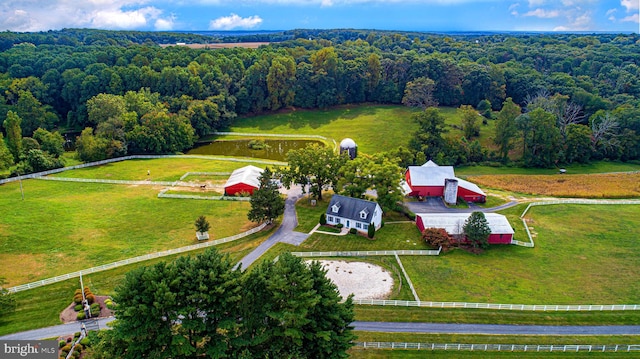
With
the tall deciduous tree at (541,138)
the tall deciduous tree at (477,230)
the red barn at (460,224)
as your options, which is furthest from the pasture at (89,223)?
the tall deciduous tree at (541,138)

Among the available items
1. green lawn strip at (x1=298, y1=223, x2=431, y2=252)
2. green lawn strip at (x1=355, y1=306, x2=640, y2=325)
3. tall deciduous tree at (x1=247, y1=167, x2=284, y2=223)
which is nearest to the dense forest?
green lawn strip at (x1=298, y1=223, x2=431, y2=252)

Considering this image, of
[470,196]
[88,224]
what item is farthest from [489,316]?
[88,224]

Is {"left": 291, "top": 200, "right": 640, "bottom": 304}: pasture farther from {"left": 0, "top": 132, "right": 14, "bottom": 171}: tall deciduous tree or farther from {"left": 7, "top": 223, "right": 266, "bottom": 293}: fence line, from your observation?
{"left": 0, "top": 132, "right": 14, "bottom": 171}: tall deciduous tree

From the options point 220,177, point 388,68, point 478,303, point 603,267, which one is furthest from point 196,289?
point 388,68

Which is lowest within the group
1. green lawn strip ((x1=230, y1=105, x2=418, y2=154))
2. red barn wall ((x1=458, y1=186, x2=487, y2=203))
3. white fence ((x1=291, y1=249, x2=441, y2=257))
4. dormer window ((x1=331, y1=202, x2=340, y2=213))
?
white fence ((x1=291, y1=249, x2=441, y2=257))

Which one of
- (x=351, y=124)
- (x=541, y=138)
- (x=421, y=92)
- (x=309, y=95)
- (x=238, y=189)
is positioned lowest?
(x=238, y=189)

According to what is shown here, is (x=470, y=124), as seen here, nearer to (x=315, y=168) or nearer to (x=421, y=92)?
(x=421, y=92)
